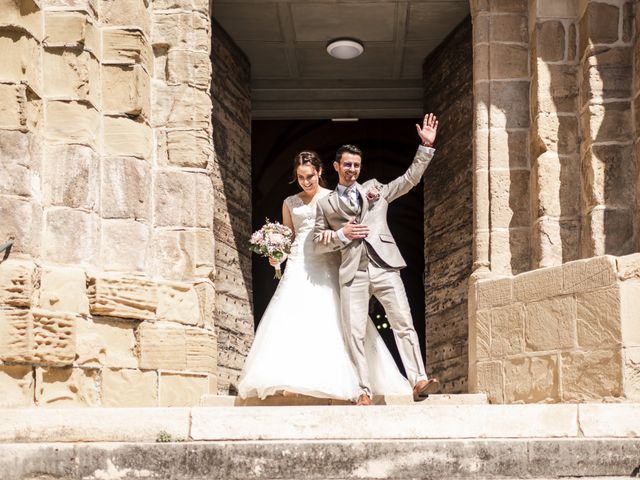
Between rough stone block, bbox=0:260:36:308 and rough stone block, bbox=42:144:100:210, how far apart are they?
0.61 metres

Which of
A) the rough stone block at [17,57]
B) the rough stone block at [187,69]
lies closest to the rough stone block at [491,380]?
the rough stone block at [187,69]

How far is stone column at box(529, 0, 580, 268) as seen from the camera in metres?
7.02

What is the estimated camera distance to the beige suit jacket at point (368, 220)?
6.02 m

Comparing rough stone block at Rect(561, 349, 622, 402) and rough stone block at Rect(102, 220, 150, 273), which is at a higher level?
rough stone block at Rect(102, 220, 150, 273)

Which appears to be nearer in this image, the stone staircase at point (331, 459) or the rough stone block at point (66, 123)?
the stone staircase at point (331, 459)

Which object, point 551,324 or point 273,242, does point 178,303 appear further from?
point 551,324


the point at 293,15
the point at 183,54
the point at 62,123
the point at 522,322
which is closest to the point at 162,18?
the point at 183,54

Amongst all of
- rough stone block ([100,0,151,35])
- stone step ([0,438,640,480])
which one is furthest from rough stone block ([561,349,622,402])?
rough stone block ([100,0,151,35])

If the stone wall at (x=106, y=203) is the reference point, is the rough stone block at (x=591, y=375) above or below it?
below

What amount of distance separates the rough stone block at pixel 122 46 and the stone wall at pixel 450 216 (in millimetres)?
2966

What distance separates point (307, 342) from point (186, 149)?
1947 millimetres

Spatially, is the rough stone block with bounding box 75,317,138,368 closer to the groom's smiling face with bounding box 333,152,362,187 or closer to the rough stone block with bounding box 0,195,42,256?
the rough stone block with bounding box 0,195,42,256

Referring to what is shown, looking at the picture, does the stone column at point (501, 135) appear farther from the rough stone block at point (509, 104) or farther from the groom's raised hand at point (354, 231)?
the groom's raised hand at point (354, 231)

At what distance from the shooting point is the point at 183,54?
7.24 m
